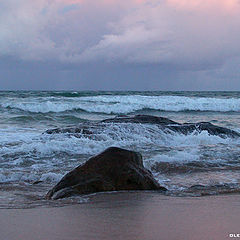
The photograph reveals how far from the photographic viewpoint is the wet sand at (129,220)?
8.20 feet

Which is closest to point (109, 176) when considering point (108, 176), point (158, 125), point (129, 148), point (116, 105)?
point (108, 176)

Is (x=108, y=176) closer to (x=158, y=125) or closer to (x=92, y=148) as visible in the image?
(x=92, y=148)

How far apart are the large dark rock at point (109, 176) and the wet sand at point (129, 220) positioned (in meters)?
0.43

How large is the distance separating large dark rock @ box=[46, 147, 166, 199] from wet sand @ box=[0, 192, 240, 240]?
0.43 meters

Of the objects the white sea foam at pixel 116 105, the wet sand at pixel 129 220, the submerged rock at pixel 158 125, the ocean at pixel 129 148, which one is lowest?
the ocean at pixel 129 148

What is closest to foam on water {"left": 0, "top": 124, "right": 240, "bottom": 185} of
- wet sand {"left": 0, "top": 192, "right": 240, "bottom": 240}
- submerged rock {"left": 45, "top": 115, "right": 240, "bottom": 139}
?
submerged rock {"left": 45, "top": 115, "right": 240, "bottom": 139}

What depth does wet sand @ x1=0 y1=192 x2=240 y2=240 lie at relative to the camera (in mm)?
2498

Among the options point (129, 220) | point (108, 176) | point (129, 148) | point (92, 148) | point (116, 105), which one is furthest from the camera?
point (116, 105)

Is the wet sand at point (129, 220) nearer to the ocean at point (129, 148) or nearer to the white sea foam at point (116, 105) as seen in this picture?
the ocean at point (129, 148)

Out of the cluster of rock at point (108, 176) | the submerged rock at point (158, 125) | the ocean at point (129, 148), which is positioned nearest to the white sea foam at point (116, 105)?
the submerged rock at point (158, 125)

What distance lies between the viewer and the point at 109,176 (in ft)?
14.5

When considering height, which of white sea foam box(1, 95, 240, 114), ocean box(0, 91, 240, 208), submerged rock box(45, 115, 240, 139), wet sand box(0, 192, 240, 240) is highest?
white sea foam box(1, 95, 240, 114)

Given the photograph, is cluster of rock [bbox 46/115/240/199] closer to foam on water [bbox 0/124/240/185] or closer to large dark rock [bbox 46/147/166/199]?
large dark rock [bbox 46/147/166/199]

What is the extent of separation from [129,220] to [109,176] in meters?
1.55
